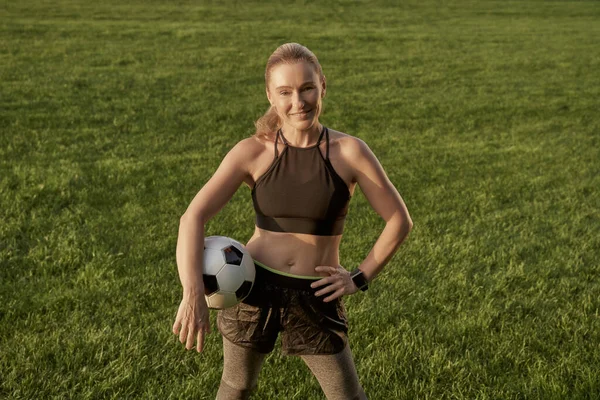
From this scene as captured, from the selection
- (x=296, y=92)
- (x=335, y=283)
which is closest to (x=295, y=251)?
(x=335, y=283)

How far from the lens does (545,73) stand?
18750 millimetres

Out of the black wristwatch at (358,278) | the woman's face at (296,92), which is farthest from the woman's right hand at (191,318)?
the woman's face at (296,92)

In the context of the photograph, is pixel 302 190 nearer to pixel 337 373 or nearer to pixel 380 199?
pixel 380 199

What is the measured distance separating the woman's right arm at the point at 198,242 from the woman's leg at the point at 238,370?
31 centimetres

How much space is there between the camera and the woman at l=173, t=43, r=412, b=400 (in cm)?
267

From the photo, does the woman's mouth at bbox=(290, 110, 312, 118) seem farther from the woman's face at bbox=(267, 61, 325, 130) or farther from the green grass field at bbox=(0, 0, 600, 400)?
the green grass field at bbox=(0, 0, 600, 400)

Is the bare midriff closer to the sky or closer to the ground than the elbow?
closer to the ground

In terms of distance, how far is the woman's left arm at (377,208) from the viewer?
279 centimetres

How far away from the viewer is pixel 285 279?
2.89 metres

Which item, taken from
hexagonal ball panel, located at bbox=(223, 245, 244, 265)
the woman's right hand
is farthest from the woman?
hexagonal ball panel, located at bbox=(223, 245, 244, 265)

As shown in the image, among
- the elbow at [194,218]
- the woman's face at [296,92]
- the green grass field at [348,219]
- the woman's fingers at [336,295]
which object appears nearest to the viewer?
the woman's face at [296,92]

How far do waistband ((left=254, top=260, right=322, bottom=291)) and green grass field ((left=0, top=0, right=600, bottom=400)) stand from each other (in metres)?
1.44

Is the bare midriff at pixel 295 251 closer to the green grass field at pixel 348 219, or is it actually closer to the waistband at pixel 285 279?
the waistband at pixel 285 279

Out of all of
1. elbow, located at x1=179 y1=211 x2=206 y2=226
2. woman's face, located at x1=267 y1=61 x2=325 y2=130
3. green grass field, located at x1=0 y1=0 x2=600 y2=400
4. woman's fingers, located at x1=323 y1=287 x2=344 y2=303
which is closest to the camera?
woman's face, located at x1=267 y1=61 x2=325 y2=130
